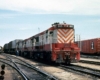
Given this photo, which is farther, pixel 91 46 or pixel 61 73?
pixel 91 46

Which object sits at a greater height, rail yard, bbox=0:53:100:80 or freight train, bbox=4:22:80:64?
freight train, bbox=4:22:80:64

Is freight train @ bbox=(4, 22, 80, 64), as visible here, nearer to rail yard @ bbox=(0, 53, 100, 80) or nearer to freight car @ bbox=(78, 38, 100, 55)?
rail yard @ bbox=(0, 53, 100, 80)

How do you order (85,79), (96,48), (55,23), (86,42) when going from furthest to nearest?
(86,42)
(96,48)
(55,23)
(85,79)

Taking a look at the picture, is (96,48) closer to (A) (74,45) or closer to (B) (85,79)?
(A) (74,45)

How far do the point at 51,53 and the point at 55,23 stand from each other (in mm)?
3107

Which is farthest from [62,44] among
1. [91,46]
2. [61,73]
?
[91,46]

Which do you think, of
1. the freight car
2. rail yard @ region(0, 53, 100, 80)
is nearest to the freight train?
rail yard @ region(0, 53, 100, 80)

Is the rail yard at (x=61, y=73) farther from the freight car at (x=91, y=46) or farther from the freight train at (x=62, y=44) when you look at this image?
the freight car at (x=91, y=46)

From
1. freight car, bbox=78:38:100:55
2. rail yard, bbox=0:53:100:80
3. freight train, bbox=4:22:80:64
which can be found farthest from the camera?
freight car, bbox=78:38:100:55

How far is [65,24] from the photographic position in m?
19.3

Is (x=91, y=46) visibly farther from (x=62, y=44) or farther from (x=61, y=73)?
(x=61, y=73)

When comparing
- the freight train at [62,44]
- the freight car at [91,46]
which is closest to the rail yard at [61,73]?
the freight train at [62,44]

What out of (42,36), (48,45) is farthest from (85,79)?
(42,36)

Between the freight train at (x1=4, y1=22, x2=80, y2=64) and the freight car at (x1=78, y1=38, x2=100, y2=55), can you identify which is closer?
the freight train at (x1=4, y1=22, x2=80, y2=64)
